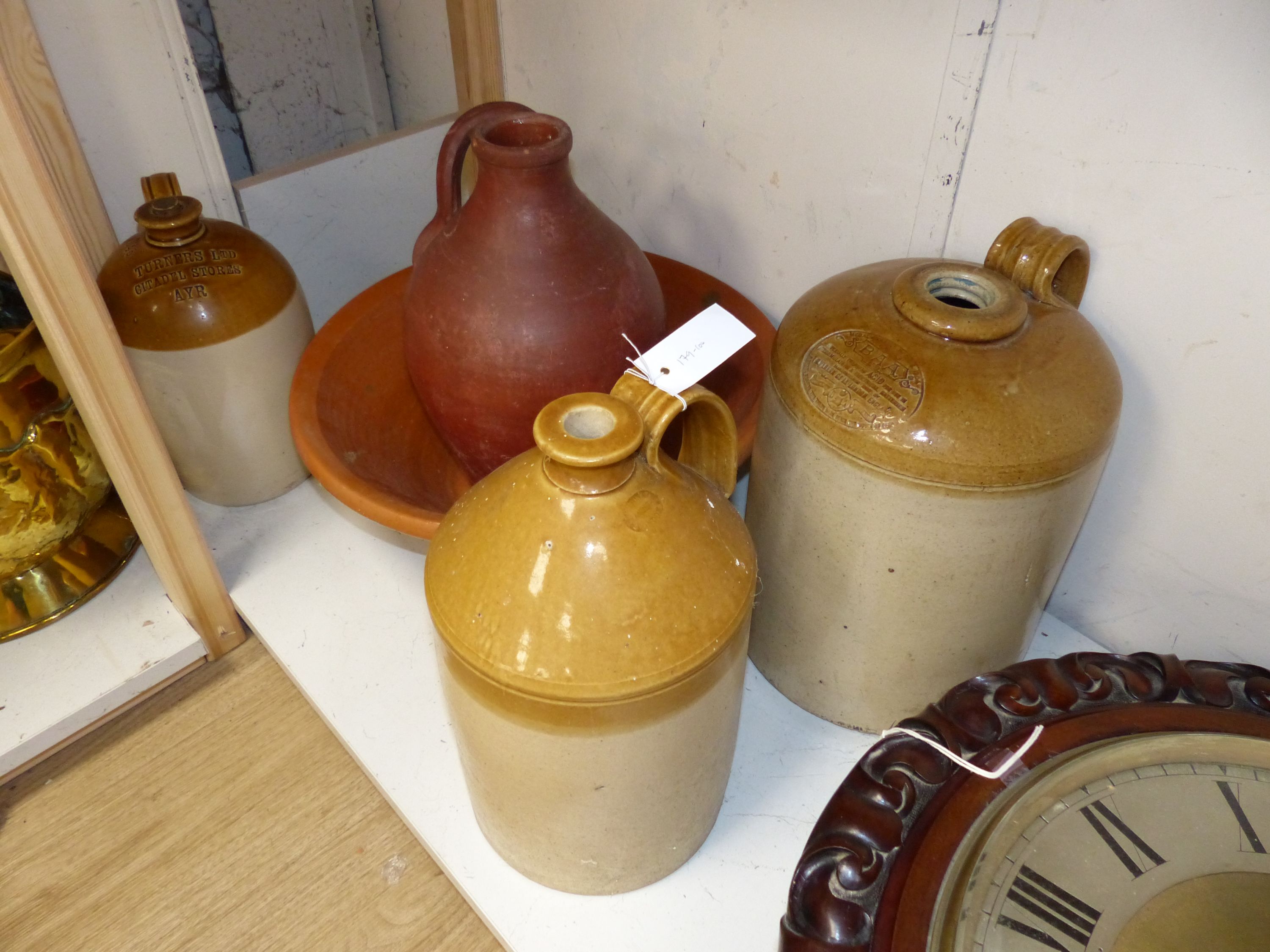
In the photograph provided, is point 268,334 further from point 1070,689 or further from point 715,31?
point 1070,689

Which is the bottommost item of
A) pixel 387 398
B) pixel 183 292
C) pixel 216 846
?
pixel 216 846

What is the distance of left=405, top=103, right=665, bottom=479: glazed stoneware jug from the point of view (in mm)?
675

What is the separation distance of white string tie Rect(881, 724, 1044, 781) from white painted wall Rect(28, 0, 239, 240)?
0.84 m

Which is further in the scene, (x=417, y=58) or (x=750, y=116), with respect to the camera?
(x=417, y=58)

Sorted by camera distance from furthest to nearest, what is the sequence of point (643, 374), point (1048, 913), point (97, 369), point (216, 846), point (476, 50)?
point (476, 50) → point (216, 846) → point (97, 369) → point (643, 374) → point (1048, 913)

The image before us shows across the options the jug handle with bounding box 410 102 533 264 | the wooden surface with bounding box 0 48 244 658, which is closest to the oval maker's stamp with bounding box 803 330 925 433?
the jug handle with bounding box 410 102 533 264

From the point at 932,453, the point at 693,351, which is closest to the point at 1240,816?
the point at 932,453

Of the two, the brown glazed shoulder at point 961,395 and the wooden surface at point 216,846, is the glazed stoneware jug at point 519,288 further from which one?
the wooden surface at point 216,846

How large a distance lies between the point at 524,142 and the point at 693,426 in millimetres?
252

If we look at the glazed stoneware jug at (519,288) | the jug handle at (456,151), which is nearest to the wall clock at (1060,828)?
the glazed stoneware jug at (519,288)

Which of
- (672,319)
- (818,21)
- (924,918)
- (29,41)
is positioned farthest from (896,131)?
Answer: (29,41)

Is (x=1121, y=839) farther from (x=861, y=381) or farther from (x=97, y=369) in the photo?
(x=97, y=369)

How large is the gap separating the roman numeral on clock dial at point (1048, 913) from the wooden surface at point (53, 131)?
86cm

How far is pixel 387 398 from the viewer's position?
2.88 feet
